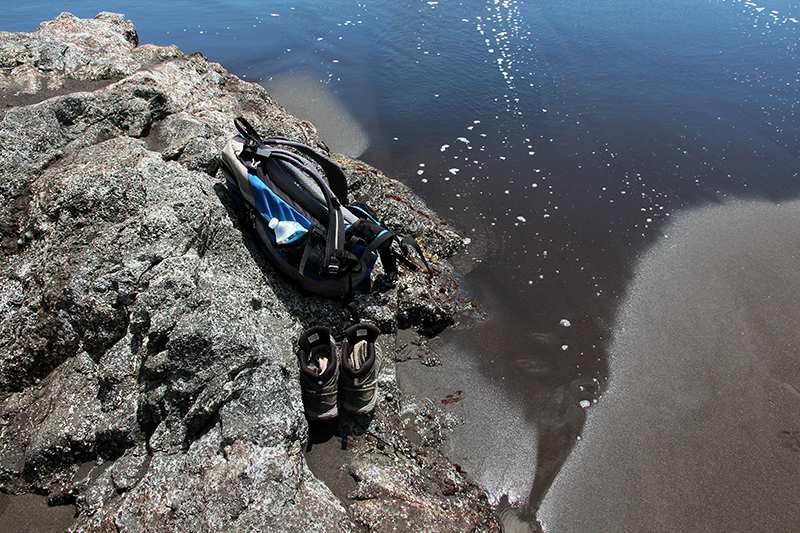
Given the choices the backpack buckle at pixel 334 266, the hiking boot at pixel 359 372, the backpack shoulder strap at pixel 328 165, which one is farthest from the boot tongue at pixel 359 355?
the backpack shoulder strap at pixel 328 165

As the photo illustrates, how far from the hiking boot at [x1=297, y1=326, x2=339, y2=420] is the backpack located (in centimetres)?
58

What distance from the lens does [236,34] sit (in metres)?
11.6

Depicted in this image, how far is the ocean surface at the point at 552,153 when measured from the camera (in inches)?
149

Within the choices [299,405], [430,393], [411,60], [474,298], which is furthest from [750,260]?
[411,60]

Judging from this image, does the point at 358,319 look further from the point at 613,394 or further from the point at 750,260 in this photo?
the point at 750,260

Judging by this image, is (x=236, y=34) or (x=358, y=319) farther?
(x=236, y=34)

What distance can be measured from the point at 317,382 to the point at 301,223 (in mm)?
1397

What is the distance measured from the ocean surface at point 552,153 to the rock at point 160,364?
2.66 feet

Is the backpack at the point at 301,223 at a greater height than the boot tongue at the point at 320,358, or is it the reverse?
the backpack at the point at 301,223

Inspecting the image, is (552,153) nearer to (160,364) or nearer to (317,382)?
(317,382)

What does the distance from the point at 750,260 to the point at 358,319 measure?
5.14 metres

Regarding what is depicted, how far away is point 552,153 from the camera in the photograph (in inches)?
285

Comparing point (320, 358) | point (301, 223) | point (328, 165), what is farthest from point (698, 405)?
point (328, 165)

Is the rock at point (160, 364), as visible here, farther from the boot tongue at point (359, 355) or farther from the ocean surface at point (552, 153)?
the ocean surface at point (552, 153)
